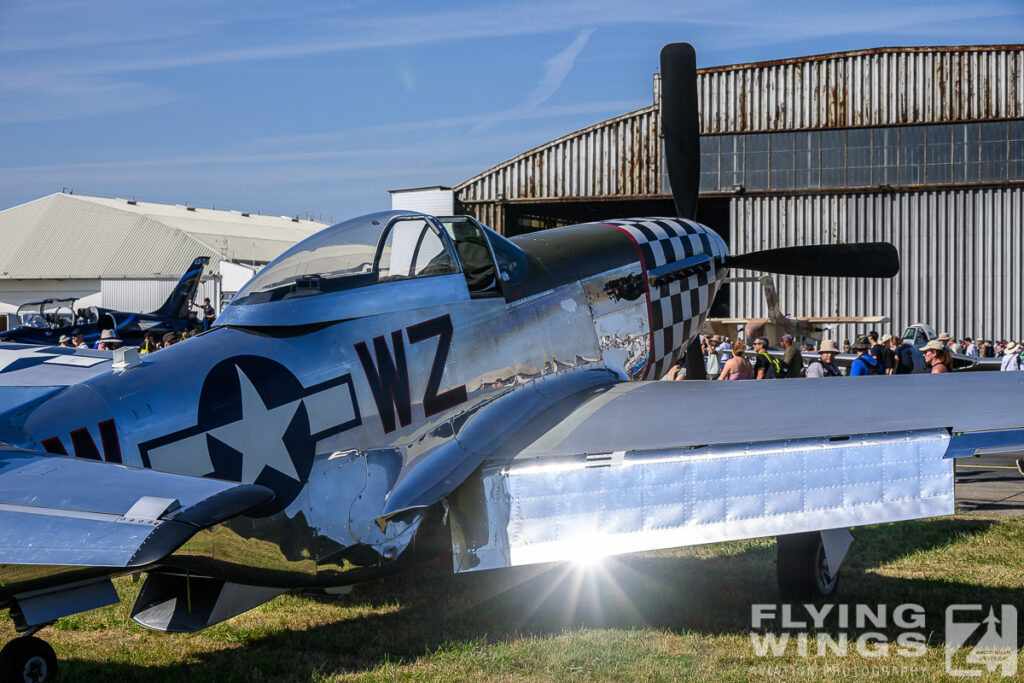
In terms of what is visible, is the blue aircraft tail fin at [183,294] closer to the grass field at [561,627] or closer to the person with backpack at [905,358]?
the person with backpack at [905,358]

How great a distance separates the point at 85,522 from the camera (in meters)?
2.49

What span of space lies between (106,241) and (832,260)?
52.5 m

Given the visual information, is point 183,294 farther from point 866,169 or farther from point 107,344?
point 866,169

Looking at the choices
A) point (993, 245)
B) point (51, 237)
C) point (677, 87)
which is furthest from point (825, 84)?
point (51, 237)

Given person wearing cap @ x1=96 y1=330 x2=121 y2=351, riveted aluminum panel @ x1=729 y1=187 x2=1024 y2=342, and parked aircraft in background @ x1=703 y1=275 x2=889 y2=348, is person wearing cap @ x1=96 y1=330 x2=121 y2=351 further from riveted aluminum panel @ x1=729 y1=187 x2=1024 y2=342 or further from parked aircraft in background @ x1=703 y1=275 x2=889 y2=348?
riveted aluminum panel @ x1=729 y1=187 x2=1024 y2=342

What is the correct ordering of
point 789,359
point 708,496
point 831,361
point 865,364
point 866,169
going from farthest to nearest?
point 866,169, point 831,361, point 789,359, point 865,364, point 708,496

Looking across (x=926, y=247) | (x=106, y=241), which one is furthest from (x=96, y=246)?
(x=926, y=247)

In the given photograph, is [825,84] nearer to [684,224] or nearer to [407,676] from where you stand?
[684,224]

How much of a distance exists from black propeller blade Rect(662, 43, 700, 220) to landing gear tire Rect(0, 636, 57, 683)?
22.9 ft

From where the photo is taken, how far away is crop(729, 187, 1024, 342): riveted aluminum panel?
82.9ft

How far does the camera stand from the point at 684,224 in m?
7.56

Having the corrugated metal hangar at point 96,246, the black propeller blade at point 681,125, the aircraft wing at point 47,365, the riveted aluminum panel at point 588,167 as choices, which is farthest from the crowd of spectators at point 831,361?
the corrugated metal hangar at point 96,246

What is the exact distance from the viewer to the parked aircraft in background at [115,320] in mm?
22453

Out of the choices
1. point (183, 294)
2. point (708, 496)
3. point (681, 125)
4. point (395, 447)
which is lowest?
point (708, 496)
